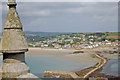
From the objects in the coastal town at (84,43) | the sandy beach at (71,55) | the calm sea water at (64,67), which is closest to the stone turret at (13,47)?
the calm sea water at (64,67)

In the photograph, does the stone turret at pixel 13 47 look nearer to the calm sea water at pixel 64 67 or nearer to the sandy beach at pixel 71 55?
the calm sea water at pixel 64 67

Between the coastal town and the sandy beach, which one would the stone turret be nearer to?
the sandy beach

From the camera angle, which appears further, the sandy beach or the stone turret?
the sandy beach

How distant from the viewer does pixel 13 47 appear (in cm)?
193

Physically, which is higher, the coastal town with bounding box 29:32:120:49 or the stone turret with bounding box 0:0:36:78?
the stone turret with bounding box 0:0:36:78

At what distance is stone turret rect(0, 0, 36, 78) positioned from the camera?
1932 millimetres

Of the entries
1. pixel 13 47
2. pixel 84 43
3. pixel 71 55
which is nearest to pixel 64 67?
pixel 71 55

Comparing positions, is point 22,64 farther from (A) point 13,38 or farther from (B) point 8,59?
(A) point 13,38

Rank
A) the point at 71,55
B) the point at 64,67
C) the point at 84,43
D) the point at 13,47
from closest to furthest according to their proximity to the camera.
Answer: the point at 13,47 → the point at 64,67 → the point at 71,55 → the point at 84,43

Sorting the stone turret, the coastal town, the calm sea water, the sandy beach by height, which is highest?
the stone turret

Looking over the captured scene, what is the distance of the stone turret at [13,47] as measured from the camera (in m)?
1.93

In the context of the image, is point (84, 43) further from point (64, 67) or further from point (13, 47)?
point (13, 47)

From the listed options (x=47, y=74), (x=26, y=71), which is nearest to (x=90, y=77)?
(x=47, y=74)

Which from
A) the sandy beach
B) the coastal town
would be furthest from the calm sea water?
the coastal town
